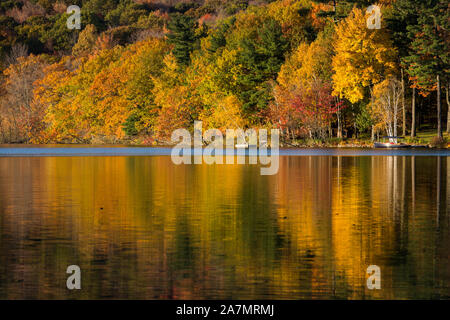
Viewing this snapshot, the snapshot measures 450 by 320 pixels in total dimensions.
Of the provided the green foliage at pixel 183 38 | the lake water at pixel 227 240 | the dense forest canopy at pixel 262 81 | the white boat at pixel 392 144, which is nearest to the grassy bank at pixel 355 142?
the dense forest canopy at pixel 262 81

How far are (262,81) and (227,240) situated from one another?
276 feet

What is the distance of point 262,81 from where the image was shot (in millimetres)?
101125

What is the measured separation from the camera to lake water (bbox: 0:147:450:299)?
1329cm

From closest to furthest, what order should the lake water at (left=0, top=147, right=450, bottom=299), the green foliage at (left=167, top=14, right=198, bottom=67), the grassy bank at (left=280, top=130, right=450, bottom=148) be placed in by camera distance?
the lake water at (left=0, top=147, right=450, bottom=299), the grassy bank at (left=280, top=130, right=450, bottom=148), the green foliage at (left=167, top=14, right=198, bottom=67)

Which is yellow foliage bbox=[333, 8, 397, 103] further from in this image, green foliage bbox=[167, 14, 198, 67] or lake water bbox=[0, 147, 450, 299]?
lake water bbox=[0, 147, 450, 299]

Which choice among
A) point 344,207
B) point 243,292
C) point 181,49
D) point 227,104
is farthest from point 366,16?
point 243,292

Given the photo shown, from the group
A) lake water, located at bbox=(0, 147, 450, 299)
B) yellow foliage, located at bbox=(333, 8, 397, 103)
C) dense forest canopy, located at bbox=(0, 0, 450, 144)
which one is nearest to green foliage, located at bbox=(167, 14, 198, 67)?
dense forest canopy, located at bbox=(0, 0, 450, 144)

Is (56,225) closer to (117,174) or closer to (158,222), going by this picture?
(158,222)

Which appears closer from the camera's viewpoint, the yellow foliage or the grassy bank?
the grassy bank

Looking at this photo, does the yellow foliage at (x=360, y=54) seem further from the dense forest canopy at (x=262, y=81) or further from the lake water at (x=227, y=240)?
the lake water at (x=227, y=240)

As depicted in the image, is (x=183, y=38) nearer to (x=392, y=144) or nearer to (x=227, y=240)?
(x=392, y=144)

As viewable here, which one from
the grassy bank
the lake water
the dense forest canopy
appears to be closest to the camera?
the lake water

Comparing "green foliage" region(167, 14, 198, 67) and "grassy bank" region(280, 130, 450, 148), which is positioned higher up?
Answer: "green foliage" region(167, 14, 198, 67)

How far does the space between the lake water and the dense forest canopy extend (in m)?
50.0
